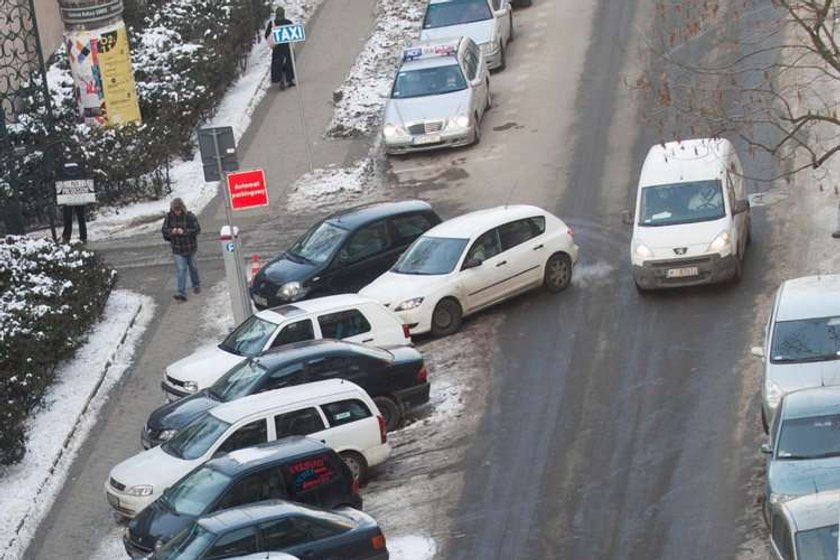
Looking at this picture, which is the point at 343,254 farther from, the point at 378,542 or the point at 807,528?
the point at 807,528

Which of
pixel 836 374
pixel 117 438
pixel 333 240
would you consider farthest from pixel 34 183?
pixel 836 374

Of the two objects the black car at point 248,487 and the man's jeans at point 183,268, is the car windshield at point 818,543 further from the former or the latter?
the man's jeans at point 183,268

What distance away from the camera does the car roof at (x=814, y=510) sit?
15.3 metres

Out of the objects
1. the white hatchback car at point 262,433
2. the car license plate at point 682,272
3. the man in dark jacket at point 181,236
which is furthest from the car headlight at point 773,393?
the man in dark jacket at point 181,236

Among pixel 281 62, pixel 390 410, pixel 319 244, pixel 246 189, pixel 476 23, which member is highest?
pixel 476 23

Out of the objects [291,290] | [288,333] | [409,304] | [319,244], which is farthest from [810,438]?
[319,244]

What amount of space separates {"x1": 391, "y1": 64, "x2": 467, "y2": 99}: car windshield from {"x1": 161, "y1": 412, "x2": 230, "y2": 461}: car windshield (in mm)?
14612

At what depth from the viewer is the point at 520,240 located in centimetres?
→ 2631

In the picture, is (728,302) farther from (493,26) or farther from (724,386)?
(493,26)

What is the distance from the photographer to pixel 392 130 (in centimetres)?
3359

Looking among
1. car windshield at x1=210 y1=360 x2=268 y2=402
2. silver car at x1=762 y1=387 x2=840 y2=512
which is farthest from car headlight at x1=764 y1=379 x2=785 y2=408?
car windshield at x1=210 y1=360 x2=268 y2=402

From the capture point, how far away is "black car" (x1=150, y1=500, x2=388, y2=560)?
16.8m

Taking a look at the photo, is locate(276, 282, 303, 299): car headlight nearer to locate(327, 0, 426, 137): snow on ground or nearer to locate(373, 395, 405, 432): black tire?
locate(373, 395, 405, 432): black tire

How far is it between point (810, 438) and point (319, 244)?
36.6ft
